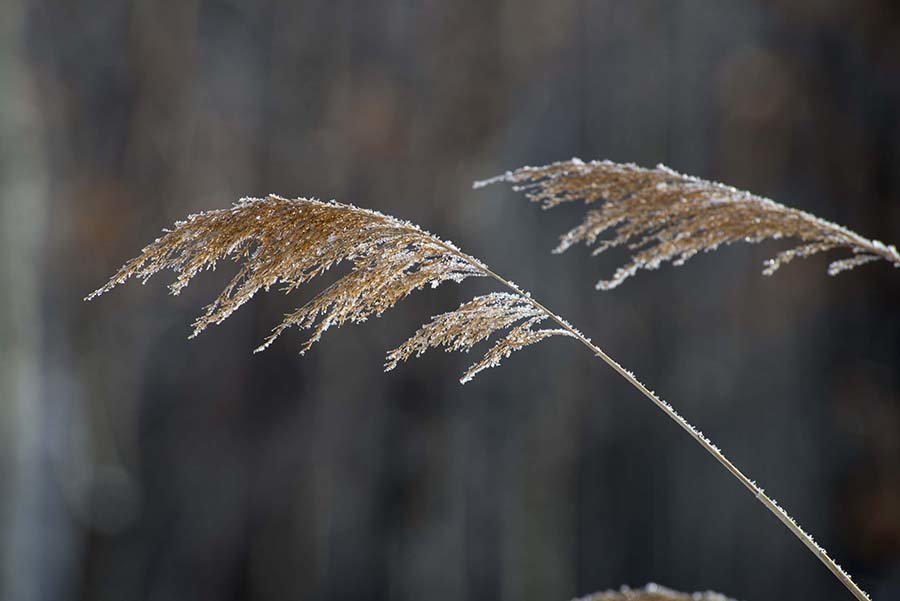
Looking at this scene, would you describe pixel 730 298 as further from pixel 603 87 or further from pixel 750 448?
pixel 603 87

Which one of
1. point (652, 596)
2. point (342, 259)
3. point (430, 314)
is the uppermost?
point (430, 314)

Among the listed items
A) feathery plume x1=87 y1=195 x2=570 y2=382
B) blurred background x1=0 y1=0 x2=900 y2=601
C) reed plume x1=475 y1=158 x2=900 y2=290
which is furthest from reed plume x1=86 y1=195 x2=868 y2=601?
blurred background x1=0 y1=0 x2=900 y2=601

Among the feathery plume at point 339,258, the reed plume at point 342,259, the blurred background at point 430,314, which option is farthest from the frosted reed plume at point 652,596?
the blurred background at point 430,314

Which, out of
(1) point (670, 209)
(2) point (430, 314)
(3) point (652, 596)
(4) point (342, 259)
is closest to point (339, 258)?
(4) point (342, 259)

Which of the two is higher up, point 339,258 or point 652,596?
point 339,258

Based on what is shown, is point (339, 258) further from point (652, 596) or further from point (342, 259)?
point (652, 596)

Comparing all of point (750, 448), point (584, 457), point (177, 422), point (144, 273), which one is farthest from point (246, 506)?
point (144, 273)

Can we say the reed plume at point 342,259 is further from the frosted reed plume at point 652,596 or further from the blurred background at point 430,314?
the blurred background at point 430,314
